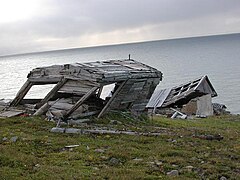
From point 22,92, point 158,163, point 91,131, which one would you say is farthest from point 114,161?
point 22,92

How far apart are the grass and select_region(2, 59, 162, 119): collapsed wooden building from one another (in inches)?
101

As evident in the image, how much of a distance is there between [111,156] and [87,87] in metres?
6.24

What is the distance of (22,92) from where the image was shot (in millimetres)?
17359

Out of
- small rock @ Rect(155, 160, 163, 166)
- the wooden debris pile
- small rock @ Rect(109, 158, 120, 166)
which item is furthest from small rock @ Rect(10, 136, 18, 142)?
the wooden debris pile

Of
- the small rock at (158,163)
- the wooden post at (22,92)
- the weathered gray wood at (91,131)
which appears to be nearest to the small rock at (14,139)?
the weathered gray wood at (91,131)

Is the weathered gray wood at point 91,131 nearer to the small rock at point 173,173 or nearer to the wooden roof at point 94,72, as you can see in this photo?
the wooden roof at point 94,72

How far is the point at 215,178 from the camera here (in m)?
8.20

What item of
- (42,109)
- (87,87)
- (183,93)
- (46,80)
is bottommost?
(183,93)

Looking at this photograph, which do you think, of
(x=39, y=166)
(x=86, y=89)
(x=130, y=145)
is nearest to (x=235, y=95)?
(x=86, y=89)

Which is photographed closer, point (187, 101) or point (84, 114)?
point (84, 114)

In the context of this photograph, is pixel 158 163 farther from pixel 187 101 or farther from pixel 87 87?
pixel 187 101

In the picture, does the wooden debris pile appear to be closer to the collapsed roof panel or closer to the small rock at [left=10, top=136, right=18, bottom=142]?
the collapsed roof panel

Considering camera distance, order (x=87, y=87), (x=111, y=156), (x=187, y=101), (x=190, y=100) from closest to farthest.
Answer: (x=111, y=156) < (x=87, y=87) < (x=190, y=100) < (x=187, y=101)

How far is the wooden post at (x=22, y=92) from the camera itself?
56.3ft
